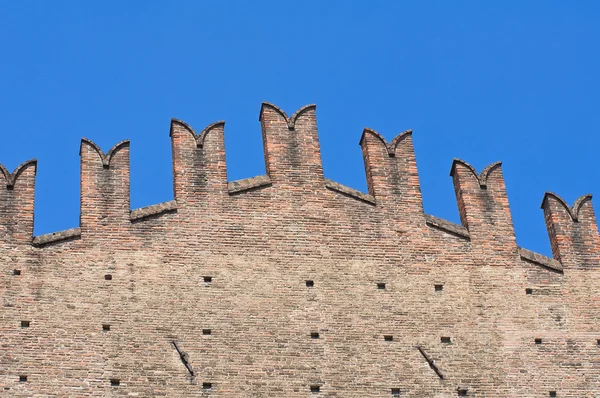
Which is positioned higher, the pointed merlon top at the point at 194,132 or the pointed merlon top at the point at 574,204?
the pointed merlon top at the point at 194,132

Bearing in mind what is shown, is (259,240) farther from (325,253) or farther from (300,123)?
(300,123)

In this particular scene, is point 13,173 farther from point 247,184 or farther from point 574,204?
point 574,204

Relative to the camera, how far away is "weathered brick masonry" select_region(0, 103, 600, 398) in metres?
20.0

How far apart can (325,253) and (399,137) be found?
2.72 meters

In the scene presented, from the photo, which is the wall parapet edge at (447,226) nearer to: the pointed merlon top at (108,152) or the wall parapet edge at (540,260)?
the wall parapet edge at (540,260)

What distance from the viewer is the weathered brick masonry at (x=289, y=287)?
2005cm

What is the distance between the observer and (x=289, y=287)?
21.1 metres

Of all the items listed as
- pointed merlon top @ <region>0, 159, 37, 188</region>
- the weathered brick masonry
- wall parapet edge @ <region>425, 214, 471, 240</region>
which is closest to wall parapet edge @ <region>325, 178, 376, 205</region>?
the weathered brick masonry

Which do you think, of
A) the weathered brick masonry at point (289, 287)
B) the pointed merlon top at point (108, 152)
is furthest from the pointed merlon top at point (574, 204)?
the pointed merlon top at point (108, 152)

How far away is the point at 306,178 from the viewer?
22422mm

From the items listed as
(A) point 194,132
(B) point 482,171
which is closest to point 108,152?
(A) point 194,132

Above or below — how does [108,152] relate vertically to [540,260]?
above

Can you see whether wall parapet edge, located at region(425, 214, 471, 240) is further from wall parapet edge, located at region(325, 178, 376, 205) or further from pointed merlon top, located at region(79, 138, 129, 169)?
pointed merlon top, located at region(79, 138, 129, 169)

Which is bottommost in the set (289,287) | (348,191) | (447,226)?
(289,287)
